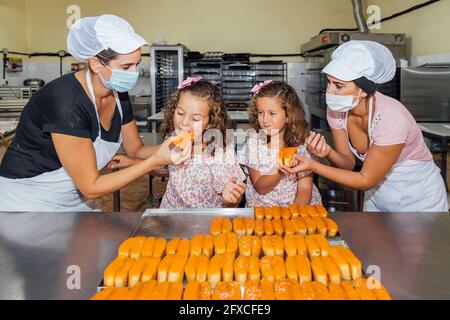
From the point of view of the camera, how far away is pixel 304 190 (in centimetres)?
207

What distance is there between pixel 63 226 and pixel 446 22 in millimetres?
4171

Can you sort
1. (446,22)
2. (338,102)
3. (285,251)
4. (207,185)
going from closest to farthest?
(285,251), (338,102), (207,185), (446,22)

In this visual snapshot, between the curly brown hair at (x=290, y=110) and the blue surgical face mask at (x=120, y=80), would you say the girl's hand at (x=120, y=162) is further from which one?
the curly brown hair at (x=290, y=110)

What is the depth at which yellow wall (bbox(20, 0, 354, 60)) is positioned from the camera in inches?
282

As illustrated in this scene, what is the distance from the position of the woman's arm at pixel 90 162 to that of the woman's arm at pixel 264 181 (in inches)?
23.4

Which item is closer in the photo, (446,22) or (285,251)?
(285,251)

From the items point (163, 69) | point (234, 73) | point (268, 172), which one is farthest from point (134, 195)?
point (268, 172)

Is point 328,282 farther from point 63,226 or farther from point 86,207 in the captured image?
point 86,207

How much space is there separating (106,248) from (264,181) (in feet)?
3.15

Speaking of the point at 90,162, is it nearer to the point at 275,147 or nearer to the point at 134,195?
the point at 275,147

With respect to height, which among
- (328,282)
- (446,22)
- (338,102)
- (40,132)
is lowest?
(328,282)

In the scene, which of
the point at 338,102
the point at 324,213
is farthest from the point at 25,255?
the point at 338,102

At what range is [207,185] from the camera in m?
2.03

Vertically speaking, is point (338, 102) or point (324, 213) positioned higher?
point (338, 102)
